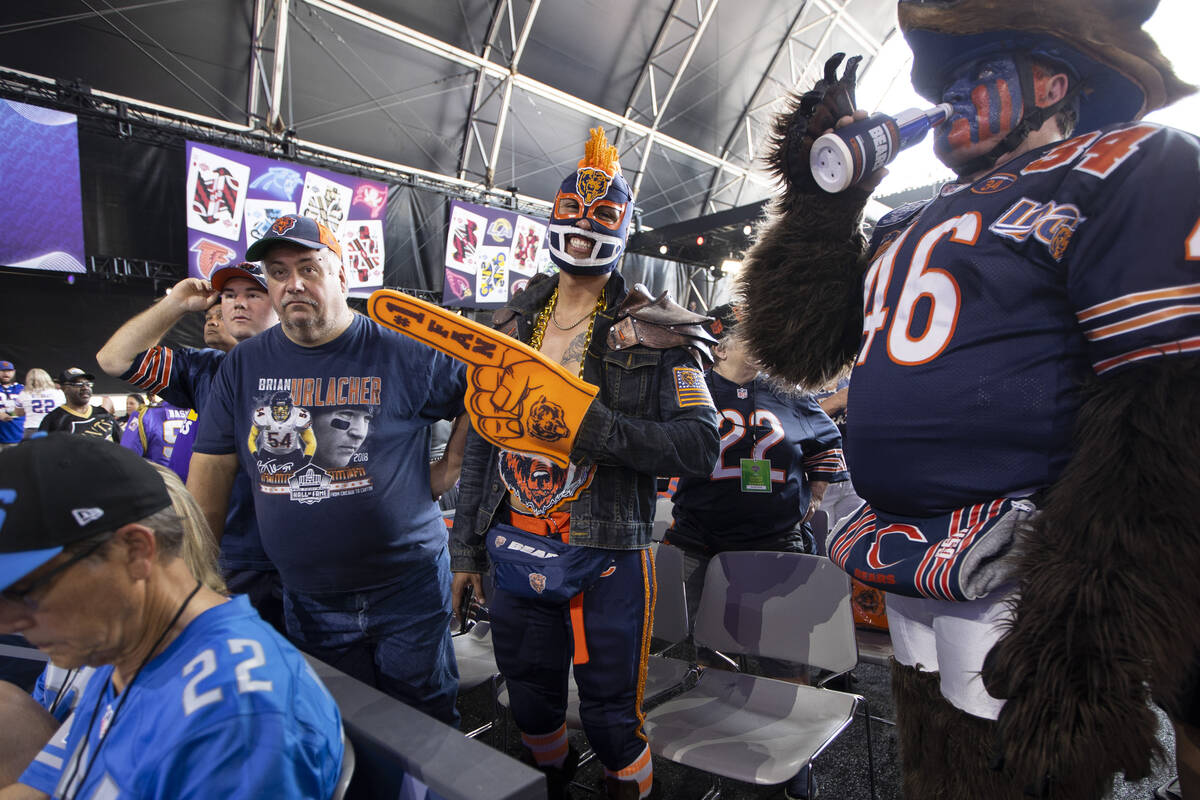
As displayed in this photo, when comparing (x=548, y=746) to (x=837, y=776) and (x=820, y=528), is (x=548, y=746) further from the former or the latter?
(x=820, y=528)

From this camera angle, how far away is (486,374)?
55.6 inches

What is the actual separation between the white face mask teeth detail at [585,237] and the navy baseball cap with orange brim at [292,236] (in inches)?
27.0

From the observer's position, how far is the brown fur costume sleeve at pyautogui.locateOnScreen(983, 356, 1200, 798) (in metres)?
0.77

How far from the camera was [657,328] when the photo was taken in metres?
1.70

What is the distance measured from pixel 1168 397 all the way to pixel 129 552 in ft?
4.74

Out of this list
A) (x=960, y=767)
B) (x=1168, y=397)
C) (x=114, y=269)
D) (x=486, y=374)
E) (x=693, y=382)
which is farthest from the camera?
(x=114, y=269)

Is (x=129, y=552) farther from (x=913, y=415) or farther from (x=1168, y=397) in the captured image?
(x=1168, y=397)

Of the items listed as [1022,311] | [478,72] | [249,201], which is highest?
[478,72]

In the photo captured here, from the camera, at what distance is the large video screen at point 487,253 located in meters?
8.27

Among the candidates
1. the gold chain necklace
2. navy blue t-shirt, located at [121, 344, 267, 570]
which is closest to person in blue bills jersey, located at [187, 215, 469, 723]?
navy blue t-shirt, located at [121, 344, 267, 570]

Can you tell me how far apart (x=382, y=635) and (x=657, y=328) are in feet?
3.78

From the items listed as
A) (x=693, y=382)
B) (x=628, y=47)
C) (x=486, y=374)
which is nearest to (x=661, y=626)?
(x=693, y=382)

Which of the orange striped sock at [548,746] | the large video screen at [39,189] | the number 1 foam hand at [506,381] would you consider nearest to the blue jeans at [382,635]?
the orange striped sock at [548,746]

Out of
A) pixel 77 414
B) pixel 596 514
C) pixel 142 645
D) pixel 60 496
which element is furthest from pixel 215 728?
pixel 77 414
